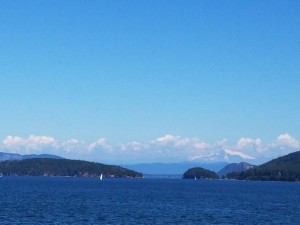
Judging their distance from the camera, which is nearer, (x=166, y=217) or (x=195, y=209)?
(x=166, y=217)

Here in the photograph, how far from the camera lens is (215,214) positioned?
A: 4107 inches

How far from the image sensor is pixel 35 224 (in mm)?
82688

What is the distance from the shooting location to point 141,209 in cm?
11294

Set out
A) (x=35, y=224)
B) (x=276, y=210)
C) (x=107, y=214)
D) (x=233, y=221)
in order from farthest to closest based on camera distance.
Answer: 1. (x=276, y=210)
2. (x=107, y=214)
3. (x=233, y=221)
4. (x=35, y=224)

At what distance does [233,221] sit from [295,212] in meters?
26.1

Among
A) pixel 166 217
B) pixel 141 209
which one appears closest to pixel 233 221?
pixel 166 217

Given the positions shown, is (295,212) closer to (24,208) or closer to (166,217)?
(166,217)

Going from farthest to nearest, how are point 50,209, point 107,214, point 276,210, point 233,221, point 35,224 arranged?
point 276,210, point 50,209, point 107,214, point 233,221, point 35,224

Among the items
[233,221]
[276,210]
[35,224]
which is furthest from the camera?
[276,210]

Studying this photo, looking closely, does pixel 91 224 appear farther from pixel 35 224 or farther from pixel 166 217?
pixel 166 217

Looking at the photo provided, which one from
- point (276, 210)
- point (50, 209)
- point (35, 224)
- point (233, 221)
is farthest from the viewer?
point (276, 210)

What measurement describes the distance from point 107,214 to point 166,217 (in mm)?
10095

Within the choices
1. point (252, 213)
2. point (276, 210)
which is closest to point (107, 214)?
point (252, 213)

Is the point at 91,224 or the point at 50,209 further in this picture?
the point at 50,209
